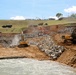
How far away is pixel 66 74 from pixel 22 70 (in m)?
4.27

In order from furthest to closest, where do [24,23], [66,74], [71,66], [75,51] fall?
[24,23] → [75,51] → [71,66] → [66,74]

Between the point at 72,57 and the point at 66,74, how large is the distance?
18.6 feet

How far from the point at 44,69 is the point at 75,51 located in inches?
228

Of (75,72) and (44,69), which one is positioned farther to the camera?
(44,69)

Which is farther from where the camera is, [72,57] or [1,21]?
[1,21]

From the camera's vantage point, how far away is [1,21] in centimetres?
12481

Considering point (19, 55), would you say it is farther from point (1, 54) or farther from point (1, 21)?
point (1, 21)

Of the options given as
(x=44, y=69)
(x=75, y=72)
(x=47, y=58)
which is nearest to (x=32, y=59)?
(x=47, y=58)

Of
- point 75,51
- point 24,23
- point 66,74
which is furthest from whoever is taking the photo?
point 24,23

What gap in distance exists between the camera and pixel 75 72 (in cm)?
2123

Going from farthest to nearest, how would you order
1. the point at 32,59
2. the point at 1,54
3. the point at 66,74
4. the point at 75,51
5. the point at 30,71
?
1. the point at 1,54
2. the point at 32,59
3. the point at 75,51
4. the point at 30,71
5. the point at 66,74

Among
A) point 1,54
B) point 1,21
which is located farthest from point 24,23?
point 1,54

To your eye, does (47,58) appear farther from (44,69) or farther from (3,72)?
(3,72)

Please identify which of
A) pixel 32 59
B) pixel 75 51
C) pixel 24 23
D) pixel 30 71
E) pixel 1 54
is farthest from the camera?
pixel 24 23
